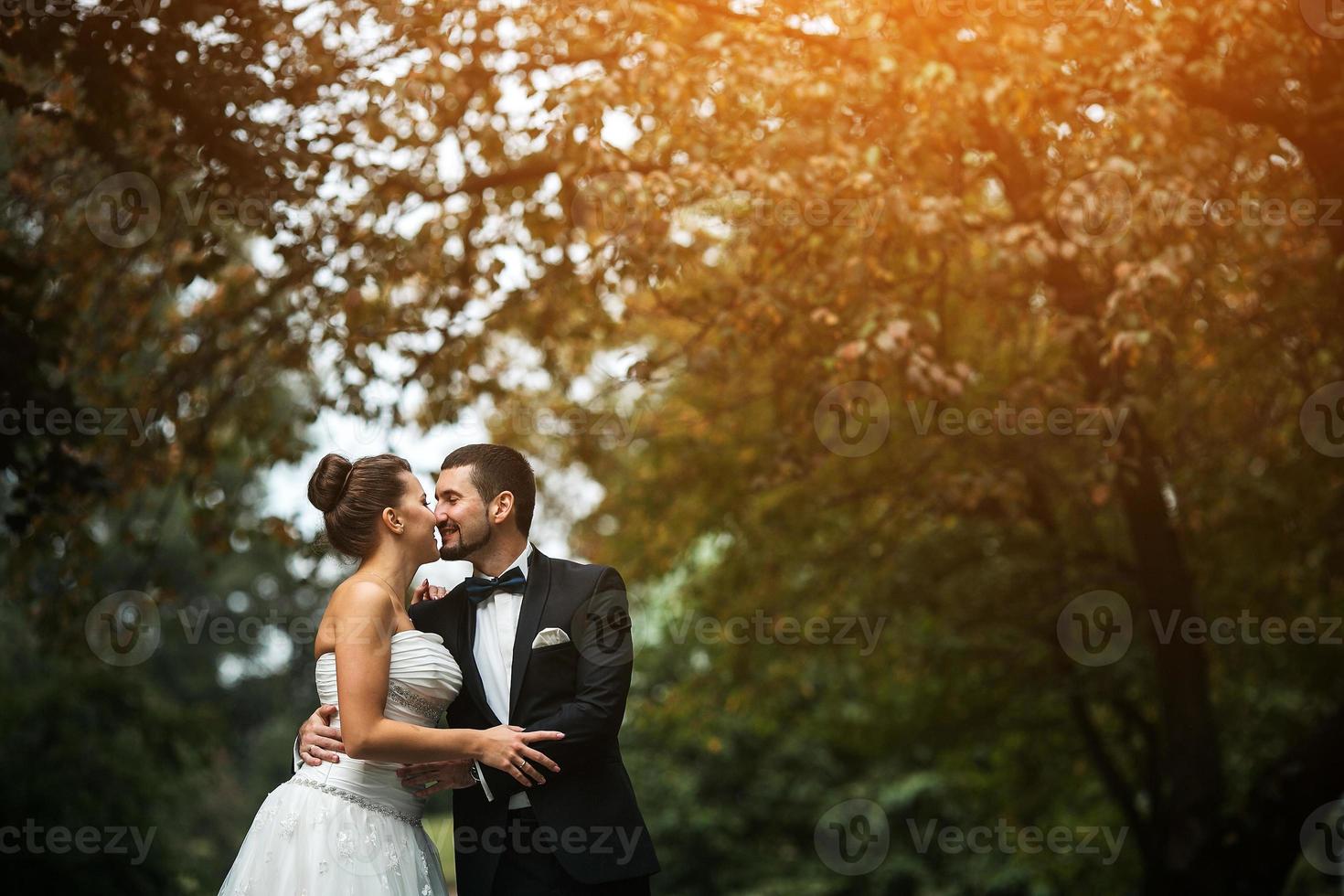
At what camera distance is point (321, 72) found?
7.85 m

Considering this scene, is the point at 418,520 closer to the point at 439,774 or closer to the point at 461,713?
the point at 461,713

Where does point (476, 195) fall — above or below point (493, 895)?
below

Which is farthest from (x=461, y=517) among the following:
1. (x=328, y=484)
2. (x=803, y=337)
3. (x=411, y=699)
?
(x=803, y=337)

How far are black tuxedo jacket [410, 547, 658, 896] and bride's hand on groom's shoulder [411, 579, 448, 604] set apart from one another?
0.40 meters

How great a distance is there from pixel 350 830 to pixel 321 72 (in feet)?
17.1

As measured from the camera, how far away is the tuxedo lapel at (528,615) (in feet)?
13.9

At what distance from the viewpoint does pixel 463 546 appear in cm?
432

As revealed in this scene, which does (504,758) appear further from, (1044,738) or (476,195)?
(1044,738)

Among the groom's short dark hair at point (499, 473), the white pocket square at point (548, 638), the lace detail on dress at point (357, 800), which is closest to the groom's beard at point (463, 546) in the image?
the groom's short dark hair at point (499, 473)

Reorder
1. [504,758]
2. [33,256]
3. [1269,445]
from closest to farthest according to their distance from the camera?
1. [504,758]
2. [33,256]
3. [1269,445]

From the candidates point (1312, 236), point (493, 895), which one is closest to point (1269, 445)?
point (1312, 236)

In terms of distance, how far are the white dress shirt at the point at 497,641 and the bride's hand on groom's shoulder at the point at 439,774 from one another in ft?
0.69

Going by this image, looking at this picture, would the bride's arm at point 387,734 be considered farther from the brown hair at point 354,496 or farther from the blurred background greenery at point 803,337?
the blurred background greenery at point 803,337

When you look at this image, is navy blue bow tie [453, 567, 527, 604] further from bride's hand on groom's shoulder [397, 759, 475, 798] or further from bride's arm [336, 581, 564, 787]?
bride's hand on groom's shoulder [397, 759, 475, 798]
